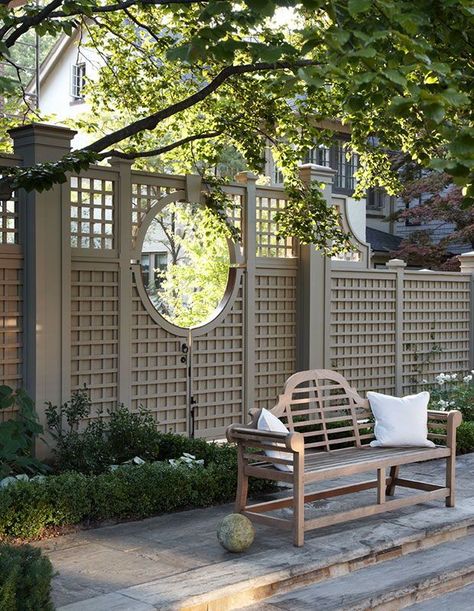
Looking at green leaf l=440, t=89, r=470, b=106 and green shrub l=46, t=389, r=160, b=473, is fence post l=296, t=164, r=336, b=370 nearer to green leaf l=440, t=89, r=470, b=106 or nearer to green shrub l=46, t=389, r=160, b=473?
green shrub l=46, t=389, r=160, b=473

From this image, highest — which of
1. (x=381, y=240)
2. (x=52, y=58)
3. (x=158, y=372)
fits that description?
(x=52, y=58)

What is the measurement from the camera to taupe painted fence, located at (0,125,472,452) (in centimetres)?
791

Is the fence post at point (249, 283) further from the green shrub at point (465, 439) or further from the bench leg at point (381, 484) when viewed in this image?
the bench leg at point (381, 484)

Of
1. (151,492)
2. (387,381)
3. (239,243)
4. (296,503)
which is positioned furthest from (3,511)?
(387,381)

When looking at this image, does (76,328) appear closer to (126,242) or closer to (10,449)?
(126,242)

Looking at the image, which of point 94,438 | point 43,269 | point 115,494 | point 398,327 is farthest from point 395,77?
point 398,327

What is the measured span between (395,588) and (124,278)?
431 cm

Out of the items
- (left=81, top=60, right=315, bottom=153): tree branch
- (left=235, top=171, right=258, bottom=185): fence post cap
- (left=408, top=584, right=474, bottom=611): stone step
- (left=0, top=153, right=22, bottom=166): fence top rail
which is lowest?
(left=408, top=584, right=474, bottom=611): stone step

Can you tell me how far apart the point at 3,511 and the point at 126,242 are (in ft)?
11.1

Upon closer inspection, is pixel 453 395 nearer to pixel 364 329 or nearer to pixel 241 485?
pixel 364 329

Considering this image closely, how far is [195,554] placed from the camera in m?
5.76

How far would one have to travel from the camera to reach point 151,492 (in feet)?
22.1

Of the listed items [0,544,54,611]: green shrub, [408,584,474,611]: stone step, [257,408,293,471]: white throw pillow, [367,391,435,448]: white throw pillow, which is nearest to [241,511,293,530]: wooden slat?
[257,408,293,471]: white throw pillow

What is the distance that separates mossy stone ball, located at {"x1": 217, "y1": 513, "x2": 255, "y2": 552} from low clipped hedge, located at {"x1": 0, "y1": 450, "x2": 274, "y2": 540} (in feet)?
3.64
